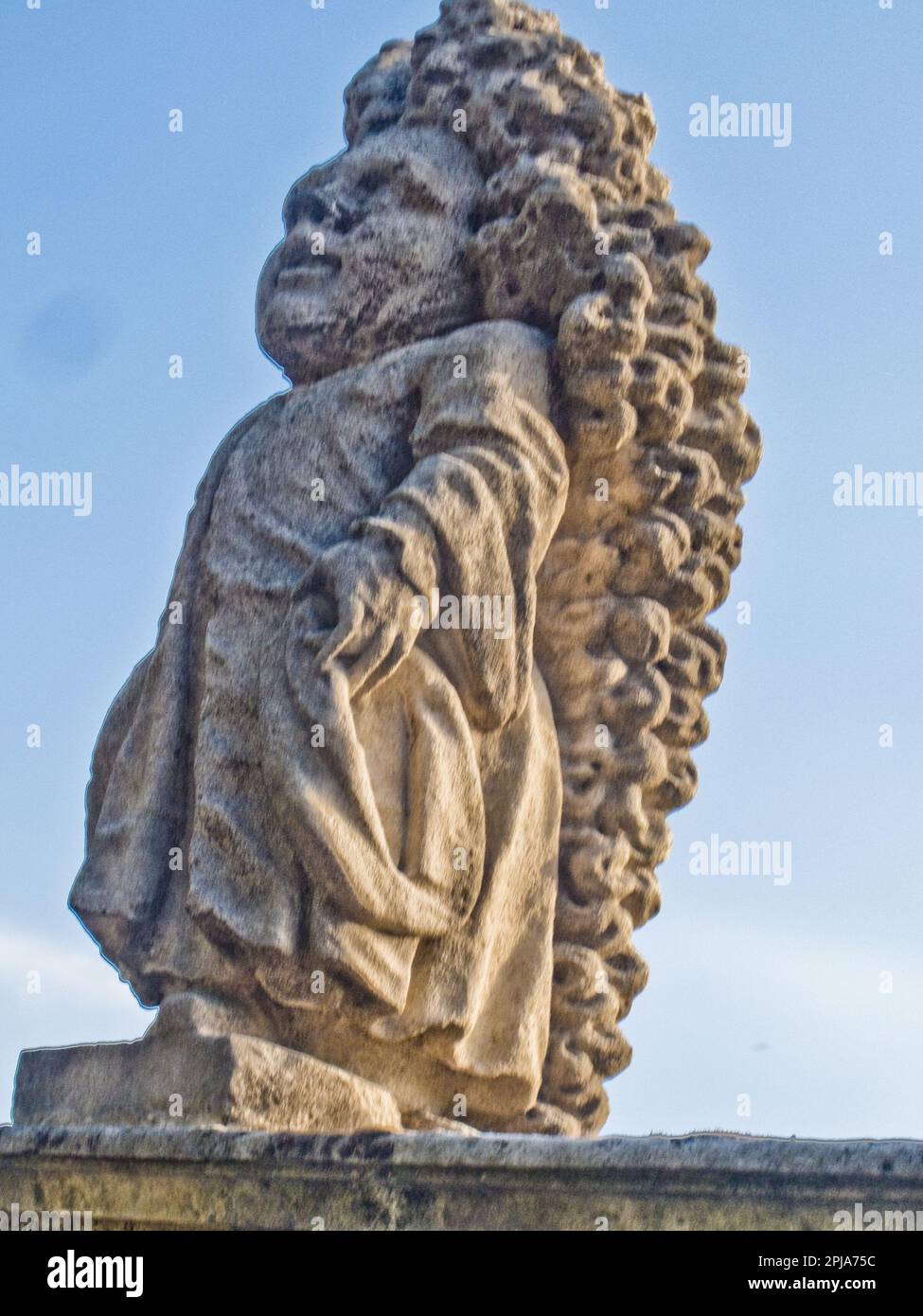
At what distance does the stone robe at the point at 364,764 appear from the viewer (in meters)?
5.58

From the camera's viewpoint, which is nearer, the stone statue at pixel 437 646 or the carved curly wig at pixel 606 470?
the stone statue at pixel 437 646

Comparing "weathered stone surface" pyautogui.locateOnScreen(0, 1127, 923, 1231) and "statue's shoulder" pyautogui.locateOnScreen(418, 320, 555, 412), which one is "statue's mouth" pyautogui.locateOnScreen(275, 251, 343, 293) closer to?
"statue's shoulder" pyautogui.locateOnScreen(418, 320, 555, 412)

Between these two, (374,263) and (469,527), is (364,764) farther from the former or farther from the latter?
(374,263)

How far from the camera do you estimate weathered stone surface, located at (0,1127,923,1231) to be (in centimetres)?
441

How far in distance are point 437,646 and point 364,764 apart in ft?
1.48

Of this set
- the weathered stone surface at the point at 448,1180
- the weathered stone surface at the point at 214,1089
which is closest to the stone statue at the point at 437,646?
the weathered stone surface at the point at 214,1089

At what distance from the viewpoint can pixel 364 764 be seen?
5.65 meters

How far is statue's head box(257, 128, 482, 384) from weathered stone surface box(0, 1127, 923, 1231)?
258cm

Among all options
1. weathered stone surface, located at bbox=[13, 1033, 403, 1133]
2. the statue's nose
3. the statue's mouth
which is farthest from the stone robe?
the statue's nose

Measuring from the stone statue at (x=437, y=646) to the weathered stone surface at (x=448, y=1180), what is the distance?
336mm

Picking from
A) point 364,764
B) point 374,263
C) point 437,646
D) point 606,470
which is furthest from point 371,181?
point 364,764

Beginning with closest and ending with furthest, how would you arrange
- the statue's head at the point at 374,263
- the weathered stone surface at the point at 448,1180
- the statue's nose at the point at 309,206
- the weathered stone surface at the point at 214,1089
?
the weathered stone surface at the point at 448,1180
the weathered stone surface at the point at 214,1089
the statue's head at the point at 374,263
the statue's nose at the point at 309,206

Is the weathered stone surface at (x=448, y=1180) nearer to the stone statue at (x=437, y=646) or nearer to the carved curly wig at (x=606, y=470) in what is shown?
the stone statue at (x=437, y=646)
